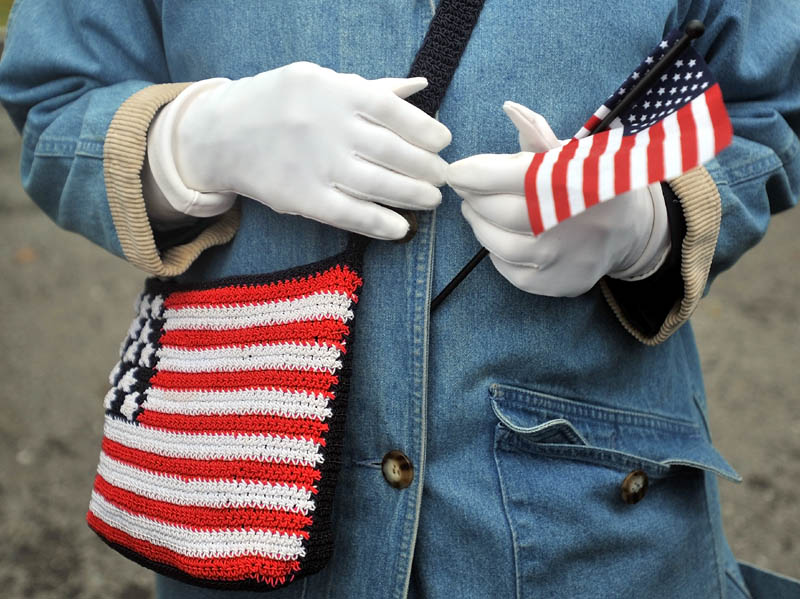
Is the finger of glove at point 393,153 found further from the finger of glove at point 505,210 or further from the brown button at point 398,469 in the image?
the brown button at point 398,469

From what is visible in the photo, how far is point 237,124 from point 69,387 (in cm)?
199

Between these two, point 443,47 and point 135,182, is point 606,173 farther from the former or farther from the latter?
point 135,182

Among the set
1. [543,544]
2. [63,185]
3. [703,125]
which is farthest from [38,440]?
[703,125]

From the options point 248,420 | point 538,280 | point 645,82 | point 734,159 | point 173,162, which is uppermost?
point 645,82

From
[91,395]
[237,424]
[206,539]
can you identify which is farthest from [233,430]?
[91,395]

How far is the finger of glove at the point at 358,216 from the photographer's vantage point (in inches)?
30.8

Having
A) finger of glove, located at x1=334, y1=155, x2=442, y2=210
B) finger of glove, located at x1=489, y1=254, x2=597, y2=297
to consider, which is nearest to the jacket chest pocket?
finger of glove, located at x1=489, y1=254, x2=597, y2=297

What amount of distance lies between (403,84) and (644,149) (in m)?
0.25

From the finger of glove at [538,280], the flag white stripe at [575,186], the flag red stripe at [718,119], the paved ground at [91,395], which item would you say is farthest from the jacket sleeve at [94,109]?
the paved ground at [91,395]

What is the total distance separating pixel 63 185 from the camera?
972mm

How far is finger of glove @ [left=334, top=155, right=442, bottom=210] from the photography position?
783mm

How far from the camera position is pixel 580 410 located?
2.91 feet

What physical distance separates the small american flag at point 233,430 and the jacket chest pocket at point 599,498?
0.20 m

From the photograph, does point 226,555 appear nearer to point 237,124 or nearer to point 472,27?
point 237,124
